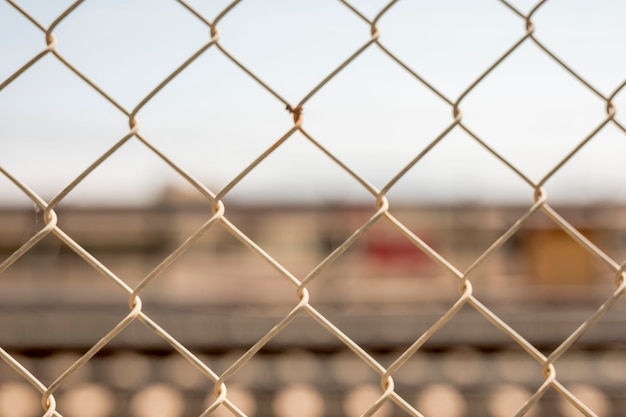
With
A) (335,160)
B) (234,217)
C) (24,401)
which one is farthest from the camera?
(234,217)

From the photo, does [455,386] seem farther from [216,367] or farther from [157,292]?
[157,292]

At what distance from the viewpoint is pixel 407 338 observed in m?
3.66

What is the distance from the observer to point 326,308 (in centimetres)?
479

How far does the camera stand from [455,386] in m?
3.42

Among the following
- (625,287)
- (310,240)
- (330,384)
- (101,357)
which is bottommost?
(625,287)

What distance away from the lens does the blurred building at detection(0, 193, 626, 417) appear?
11.1ft

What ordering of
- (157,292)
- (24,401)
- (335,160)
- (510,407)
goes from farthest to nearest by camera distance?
(157,292) → (510,407) → (24,401) → (335,160)

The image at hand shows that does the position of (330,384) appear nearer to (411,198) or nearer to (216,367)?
(216,367)

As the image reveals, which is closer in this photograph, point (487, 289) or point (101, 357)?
point (101, 357)

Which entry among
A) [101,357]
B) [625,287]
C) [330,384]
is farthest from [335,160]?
[101,357]

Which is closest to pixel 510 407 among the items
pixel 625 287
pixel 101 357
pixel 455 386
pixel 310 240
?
pixel 455 386

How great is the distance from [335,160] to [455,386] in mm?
3099

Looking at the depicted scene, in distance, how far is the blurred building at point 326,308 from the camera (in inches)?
133

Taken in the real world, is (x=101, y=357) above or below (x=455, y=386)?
above
